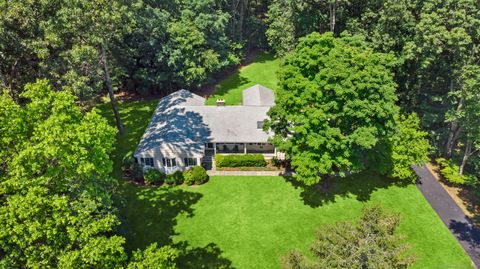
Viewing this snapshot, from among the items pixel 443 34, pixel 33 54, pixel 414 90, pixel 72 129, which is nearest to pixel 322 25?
pixel 414 90

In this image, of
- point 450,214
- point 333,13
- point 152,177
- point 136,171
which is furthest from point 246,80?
point 450,214

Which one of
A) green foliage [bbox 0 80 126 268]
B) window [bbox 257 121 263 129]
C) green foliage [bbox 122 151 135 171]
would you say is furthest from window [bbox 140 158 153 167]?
green foliage [bbox 0 80 126 268]

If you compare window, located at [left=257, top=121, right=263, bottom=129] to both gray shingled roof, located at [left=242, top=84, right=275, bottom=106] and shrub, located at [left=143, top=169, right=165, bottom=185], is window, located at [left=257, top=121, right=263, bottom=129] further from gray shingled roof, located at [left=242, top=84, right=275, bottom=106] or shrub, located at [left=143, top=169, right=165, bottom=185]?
shrub, located at [left=143, top=169, right=165, bottom=185]

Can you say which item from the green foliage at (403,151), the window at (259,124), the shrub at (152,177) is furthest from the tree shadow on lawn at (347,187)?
the shrub at (152,177)

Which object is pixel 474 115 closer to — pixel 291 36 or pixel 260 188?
pixel 260 188

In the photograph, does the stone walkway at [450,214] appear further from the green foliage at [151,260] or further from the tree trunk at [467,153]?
the green foliage at [151,260]

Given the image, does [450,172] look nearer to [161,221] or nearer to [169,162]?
[169,162]
